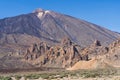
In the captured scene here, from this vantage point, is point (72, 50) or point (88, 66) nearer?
point (88, 66)

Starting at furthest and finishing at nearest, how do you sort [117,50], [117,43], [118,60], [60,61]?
[60,61] < [117,43] < [117,50] < [118,60]

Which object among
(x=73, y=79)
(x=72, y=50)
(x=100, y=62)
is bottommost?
(x=73, y=79)

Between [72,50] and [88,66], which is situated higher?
[72,50]

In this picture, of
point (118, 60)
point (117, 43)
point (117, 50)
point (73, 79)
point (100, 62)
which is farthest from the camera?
point (117, 43)

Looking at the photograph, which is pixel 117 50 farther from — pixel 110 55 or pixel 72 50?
pixel 72 50

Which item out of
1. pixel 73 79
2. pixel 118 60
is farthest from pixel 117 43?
pixel 73 79

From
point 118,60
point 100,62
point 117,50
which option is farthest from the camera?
point 117,50

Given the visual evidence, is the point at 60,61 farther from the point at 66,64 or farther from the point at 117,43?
the point at 117,43

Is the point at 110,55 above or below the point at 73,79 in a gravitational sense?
above

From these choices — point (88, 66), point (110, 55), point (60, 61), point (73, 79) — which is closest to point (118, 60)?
point (110, 55)
